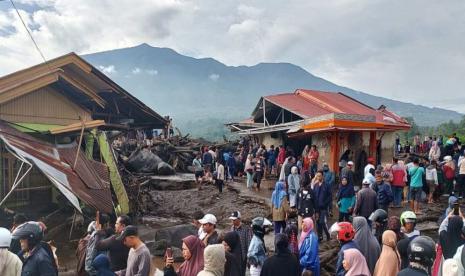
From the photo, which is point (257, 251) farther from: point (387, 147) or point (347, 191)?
point (387, 147)

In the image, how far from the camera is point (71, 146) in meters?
11.1

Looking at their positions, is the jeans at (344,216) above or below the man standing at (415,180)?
below

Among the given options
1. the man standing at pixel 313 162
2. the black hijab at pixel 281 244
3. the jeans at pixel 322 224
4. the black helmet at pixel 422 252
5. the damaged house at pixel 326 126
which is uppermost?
the damaged house at pixel 326 126

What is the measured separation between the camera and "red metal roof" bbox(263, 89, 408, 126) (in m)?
18.8

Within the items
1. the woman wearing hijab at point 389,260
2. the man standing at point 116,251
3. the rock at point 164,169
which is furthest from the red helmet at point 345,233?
the rock at point 164,169

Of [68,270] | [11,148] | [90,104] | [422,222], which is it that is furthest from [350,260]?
[90,104]

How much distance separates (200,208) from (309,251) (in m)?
9.78

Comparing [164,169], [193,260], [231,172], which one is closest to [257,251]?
[193,260]

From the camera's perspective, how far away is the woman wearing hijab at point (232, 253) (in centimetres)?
473

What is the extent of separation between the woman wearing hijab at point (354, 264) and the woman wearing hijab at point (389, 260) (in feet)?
0.97

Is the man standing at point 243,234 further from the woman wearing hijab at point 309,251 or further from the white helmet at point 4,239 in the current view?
the white helmet at point 4,239

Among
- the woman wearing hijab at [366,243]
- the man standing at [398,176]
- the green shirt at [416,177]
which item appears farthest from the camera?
the man standing at [398,176]

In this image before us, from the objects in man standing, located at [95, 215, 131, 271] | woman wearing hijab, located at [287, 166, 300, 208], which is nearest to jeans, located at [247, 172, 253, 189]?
woman wearing hijab, located at [287, 166, 300, 208]

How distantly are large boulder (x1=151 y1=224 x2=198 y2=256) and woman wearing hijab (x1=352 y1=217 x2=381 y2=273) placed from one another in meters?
5.43
